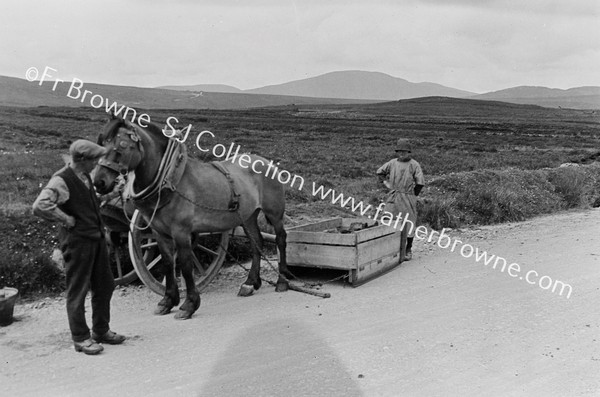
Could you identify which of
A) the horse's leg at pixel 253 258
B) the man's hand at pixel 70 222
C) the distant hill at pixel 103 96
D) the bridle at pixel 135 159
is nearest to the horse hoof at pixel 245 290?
the horse's leg at pixel 253 258

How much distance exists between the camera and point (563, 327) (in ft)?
19.5

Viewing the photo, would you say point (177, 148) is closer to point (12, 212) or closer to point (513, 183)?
point (12, 212)

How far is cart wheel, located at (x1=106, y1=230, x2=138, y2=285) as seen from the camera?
7096mm

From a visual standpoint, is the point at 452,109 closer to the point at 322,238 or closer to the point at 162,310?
the point at 322,238

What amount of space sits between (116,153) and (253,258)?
2718mm

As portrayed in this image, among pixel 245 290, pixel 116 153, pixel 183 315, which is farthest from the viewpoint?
pixel 245 290

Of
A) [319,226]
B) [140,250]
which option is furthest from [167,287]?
[319,226]

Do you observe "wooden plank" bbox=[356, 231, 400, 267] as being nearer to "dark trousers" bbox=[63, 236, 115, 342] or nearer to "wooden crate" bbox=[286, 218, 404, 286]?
"wooden crate" bbox=[286, 218, 404, 286]

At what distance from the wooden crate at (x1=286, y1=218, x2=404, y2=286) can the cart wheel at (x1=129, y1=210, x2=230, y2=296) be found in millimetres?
1045

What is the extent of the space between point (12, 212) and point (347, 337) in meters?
6.31

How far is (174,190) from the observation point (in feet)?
20.3

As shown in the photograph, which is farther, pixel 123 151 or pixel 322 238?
pixel 322 238

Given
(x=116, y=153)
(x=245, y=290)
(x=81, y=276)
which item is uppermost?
(x=116, y=153)

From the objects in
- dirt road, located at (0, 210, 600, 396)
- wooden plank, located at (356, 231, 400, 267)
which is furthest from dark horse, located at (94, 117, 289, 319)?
wooden plank, located at (356, 231, 400, 267)
